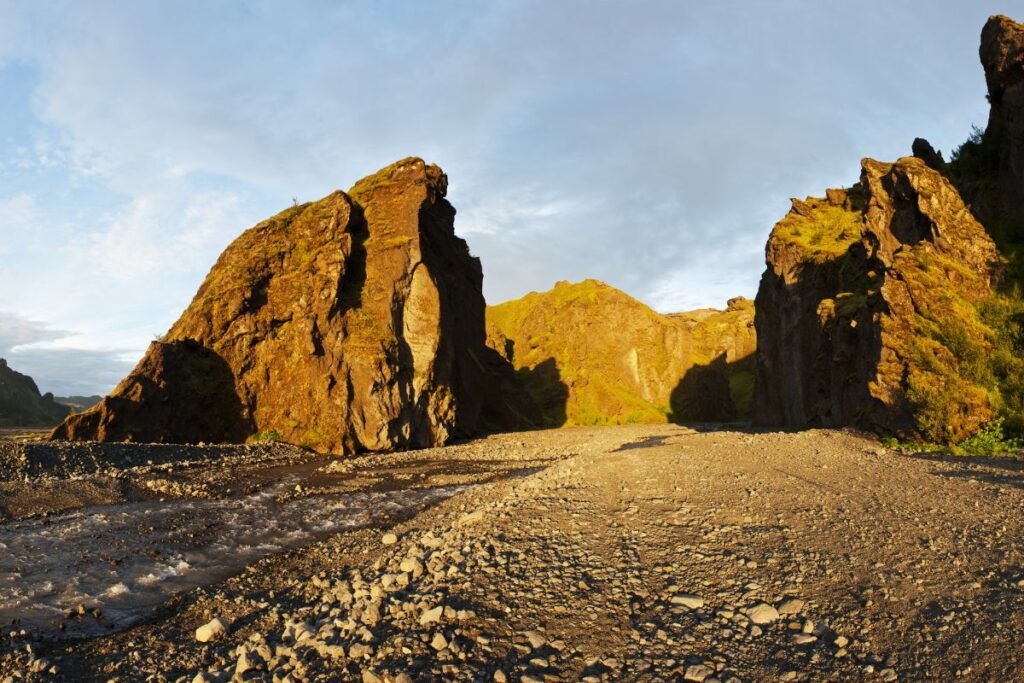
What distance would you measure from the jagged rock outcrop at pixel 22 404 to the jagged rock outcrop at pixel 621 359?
178 feet

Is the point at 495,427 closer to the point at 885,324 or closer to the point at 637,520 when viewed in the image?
the point at 885,324

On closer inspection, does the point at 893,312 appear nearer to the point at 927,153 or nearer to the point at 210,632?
the point at 927,153

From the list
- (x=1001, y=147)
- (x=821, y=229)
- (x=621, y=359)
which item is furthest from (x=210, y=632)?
(x=621, y=359)

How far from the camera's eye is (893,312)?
23328 millimetres

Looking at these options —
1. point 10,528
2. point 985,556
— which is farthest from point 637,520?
point 10,528

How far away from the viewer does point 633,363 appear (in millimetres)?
81375

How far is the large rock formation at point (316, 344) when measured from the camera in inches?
1099

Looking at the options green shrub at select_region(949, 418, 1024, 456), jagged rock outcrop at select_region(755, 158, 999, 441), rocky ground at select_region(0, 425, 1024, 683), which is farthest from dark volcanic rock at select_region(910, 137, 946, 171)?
rocky ground at select_region(0, 425, 1024, 683)

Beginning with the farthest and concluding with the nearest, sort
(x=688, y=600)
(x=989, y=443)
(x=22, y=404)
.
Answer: (x=22, y=404) < (x=989, y=443) < (x=688, y=600)

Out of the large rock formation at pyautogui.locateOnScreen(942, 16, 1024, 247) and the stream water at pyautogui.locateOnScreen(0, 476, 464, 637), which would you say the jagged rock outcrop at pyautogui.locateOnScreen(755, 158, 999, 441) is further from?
the stream water at pyautogui.locateOnScreen(0, 476, 464, 637)

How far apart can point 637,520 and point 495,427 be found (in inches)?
1776

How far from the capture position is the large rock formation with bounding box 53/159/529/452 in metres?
27.9

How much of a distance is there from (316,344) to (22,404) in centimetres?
5372

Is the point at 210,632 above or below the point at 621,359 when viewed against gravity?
below
